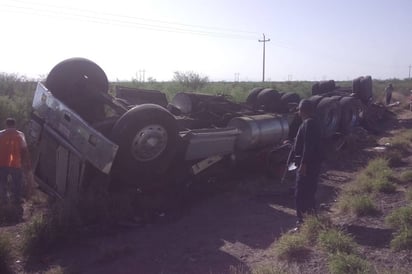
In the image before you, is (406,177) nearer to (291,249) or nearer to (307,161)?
(307,161)

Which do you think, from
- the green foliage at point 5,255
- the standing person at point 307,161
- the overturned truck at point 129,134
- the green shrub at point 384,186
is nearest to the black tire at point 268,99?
the overturned truck at point 129,134

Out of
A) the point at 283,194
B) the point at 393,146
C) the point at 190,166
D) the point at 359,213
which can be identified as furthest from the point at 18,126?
the point at 393,146

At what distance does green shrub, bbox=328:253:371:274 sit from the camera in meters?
4.47

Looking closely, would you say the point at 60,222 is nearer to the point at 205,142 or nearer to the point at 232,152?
the point at 205,142

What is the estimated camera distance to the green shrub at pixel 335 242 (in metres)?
5.14

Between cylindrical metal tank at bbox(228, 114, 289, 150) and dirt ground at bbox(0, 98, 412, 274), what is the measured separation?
0.78 meters

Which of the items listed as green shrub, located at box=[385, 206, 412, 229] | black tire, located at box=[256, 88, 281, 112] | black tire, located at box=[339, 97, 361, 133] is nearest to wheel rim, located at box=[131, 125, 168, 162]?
green shrub, located at box=[385, 206, 412, 229]

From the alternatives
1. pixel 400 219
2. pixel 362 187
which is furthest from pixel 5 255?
pixel 362 187

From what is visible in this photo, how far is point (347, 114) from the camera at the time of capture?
13398 mm

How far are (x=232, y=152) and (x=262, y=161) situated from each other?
1.17 metres

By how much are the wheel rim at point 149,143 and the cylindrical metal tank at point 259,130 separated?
2.07 meters

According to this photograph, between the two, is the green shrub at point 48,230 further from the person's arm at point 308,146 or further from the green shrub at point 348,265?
the green shrub at point 348,265

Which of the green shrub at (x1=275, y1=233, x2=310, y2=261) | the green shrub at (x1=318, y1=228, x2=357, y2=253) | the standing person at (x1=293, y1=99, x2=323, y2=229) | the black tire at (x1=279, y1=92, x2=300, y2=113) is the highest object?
the black tire at (x1=279, y1=92, x2=300, y2=113)

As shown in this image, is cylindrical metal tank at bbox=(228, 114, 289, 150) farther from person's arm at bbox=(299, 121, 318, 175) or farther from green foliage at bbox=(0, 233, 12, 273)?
green foliage at bbox=(0, 233, 12, 273)
